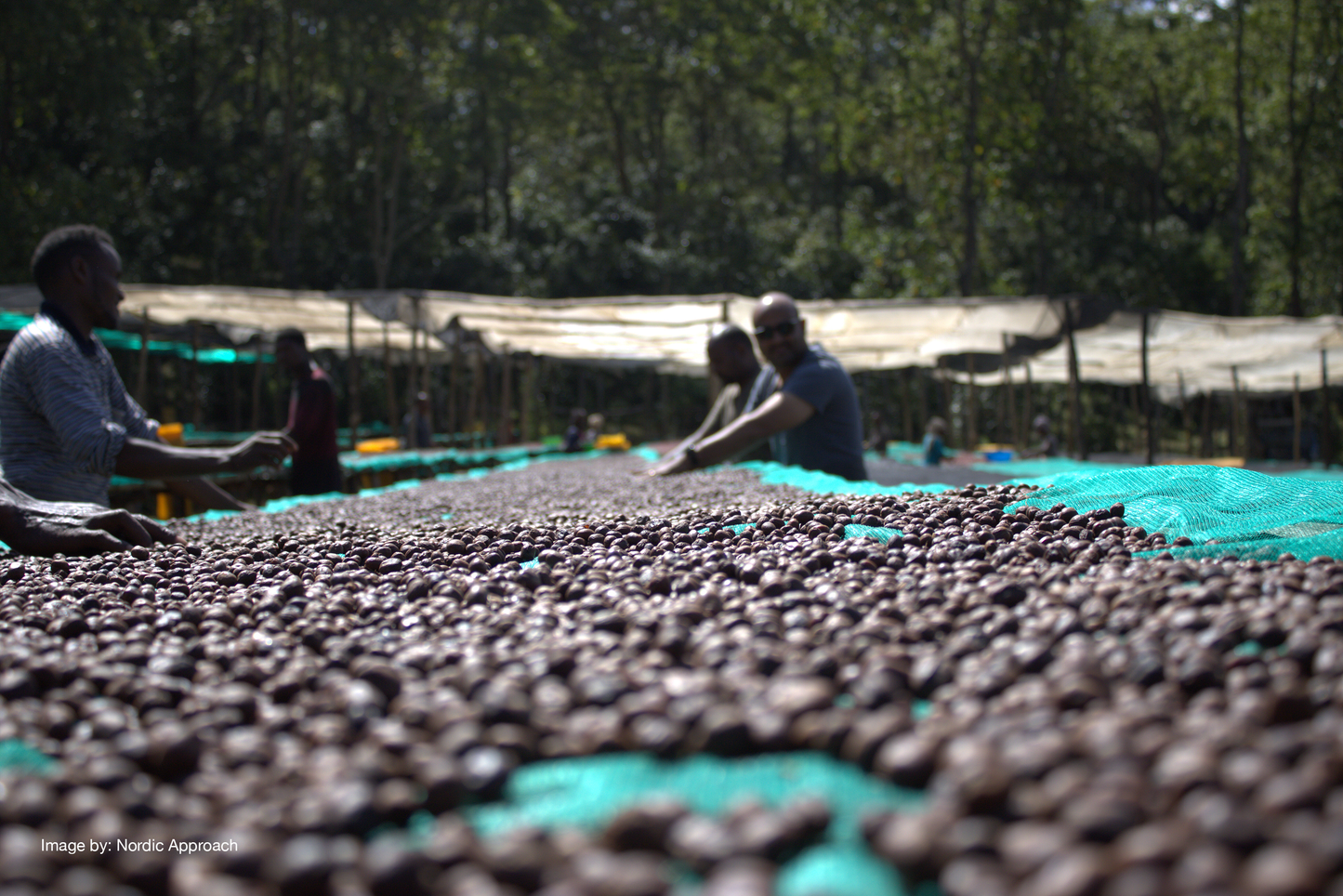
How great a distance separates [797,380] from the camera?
549 centimetres

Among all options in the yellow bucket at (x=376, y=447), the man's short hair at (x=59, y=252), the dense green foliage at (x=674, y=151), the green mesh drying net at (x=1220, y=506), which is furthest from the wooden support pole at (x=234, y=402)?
the green mesh drying net at (x=1220, y=506)

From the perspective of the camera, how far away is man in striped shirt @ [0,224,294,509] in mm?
3918

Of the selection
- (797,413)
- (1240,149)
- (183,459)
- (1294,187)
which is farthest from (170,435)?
(1240,149)

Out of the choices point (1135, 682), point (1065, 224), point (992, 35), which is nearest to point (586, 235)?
point (992, 35)

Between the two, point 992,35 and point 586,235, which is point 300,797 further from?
point 586,235

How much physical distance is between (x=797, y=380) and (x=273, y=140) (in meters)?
27.2

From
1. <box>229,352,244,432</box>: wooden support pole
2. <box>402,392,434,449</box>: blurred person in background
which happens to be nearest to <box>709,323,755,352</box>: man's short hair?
<box>402,392,434,449</box>: blurred person in background

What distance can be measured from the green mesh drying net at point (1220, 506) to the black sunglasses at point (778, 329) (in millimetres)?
2310

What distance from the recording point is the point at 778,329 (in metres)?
5.91

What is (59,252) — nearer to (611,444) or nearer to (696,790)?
(696,790)

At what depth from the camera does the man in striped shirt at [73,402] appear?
12.9ft

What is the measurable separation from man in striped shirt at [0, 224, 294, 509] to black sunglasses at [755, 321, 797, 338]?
300 cm

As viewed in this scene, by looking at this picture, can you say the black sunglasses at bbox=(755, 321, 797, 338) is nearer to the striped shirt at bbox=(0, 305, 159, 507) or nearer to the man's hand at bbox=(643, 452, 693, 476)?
the man's hand at bbox=(643, 452, 693, 476)

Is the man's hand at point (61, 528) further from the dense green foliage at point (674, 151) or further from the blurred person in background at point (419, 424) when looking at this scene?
the dense green foliage at point (674, 151)
